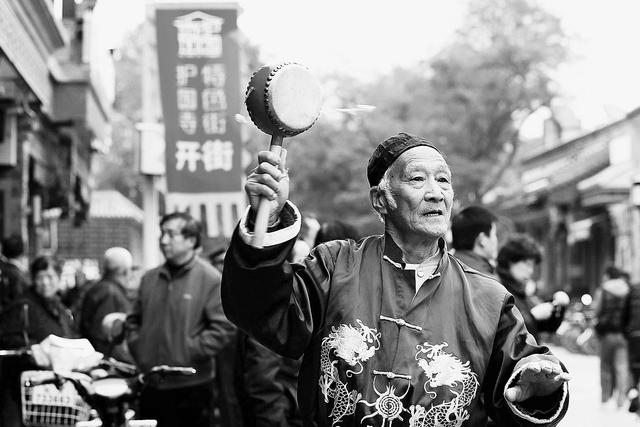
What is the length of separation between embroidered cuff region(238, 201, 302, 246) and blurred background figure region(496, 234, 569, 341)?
12.7 feet

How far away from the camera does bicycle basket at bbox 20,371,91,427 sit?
6.61 meters

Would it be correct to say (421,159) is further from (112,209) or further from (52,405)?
(112,209)

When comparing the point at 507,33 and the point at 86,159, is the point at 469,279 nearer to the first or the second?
the point at 86,159

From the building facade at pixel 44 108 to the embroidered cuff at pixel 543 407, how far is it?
5.62 meters

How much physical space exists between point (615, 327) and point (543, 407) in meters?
12.9

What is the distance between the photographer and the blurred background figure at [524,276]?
7320mm

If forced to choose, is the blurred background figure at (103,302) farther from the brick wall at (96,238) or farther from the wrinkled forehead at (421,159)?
the brick wall at (96,238)

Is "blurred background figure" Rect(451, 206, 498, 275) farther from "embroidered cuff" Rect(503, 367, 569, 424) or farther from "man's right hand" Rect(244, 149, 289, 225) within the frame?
"man's right hand" Rect(244, 149, 289, 225)

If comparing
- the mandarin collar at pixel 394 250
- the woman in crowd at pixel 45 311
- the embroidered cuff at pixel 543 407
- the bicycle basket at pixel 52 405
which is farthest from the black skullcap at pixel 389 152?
the woman in crowd at pixel 45 311

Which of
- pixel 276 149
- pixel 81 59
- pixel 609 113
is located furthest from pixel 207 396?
pixel 609 113

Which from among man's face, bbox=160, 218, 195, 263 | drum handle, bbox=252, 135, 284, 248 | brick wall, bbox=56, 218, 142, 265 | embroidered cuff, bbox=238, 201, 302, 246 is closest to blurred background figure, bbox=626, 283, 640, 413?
man's face, bbox=160, 218, 195, 263

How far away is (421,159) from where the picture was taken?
4.06 meters

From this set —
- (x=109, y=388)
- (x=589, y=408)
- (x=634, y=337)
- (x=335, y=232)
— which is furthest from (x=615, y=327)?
(x=109, y=388)

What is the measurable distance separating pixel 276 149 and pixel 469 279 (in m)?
1.02
